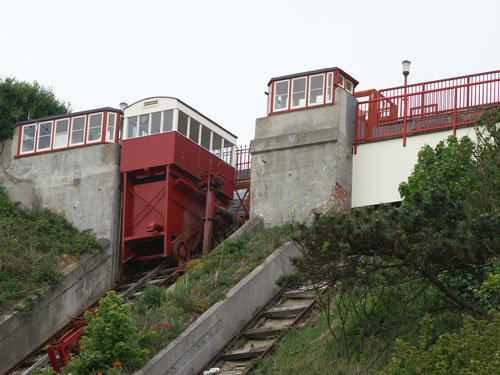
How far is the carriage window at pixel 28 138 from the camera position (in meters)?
35.3

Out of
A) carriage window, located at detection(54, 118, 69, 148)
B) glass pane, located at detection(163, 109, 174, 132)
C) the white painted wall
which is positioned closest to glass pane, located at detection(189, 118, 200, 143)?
glass pane, located at detection(163, 109, 174, 132)

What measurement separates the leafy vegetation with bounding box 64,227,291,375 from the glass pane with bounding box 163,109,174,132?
5.77 m

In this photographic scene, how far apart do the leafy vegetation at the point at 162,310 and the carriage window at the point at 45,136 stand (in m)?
9.83

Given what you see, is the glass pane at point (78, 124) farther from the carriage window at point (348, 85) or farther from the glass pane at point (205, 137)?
the carriage window at point (348, 85)

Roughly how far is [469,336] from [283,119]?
17.8 m

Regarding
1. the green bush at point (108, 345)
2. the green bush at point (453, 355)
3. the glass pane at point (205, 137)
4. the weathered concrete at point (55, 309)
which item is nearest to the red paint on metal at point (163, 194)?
the glass pane at point (205, 137)

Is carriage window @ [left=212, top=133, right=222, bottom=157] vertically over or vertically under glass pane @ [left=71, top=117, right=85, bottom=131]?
under

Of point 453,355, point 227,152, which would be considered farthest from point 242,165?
point 453,355

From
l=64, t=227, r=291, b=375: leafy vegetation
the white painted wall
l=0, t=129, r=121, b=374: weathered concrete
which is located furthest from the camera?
the white painted wall

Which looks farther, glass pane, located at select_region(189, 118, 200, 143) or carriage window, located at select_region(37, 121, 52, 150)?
carriage window, located at select_region(37, 121, 52, 150)

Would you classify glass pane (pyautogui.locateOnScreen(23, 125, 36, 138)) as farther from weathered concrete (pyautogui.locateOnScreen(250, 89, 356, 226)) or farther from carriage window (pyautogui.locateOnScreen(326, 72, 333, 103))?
carriage window (pyautogui.locateOnScreen(326, 72, 333, 103))

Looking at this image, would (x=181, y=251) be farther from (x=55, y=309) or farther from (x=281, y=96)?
(x=281, y=96)

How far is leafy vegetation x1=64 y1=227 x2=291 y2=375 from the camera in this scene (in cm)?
2011

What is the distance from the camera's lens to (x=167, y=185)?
104 feet
